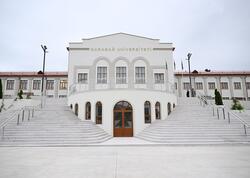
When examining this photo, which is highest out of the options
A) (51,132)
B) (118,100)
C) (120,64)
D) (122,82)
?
(120,64)

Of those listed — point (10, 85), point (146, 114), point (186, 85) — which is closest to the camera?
point (146, 114)

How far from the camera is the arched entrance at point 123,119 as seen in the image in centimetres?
1614

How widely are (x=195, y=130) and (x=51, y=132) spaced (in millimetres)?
11329

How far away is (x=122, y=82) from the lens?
72.4ft

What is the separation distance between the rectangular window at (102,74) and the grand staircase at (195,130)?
941 centimetres

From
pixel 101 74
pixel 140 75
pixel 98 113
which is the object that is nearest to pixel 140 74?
pixel 140 75

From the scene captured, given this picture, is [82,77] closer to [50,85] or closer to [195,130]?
[50,85]

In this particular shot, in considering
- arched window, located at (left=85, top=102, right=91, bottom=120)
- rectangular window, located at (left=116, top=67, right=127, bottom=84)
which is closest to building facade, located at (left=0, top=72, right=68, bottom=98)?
rectangular window, located at (left=116, top=67, right=127, bottom=84)

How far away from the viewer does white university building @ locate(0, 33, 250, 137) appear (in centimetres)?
1650

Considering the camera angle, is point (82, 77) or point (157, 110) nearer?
point (157, 110)

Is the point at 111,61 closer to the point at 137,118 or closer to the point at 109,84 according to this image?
the point at 109,84

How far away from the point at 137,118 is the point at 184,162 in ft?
30.8

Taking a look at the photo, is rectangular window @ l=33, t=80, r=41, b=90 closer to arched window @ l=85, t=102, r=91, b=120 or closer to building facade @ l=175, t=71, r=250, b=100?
arched window @ l=85, t=102, r=91, b=120

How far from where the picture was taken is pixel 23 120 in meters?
15.2
